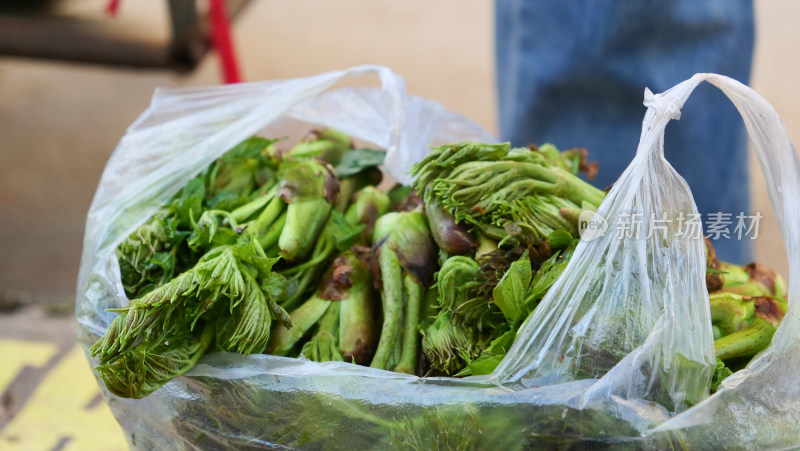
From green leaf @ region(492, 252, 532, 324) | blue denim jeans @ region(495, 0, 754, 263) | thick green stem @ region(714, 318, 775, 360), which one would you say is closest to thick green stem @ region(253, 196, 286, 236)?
green leaf @ region(492, 252, 532, 324)

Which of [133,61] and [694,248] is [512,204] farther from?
[133,61]

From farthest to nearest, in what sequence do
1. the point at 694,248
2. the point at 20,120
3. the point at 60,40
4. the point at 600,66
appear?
the point at 20,120, the point at 60,40, the point at 600,66, the point at 694,248

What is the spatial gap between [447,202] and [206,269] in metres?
0.29

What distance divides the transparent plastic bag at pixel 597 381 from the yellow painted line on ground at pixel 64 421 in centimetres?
58

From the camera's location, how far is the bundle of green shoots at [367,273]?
2.82 ft

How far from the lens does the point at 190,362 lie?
0.88 meters

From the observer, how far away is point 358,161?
1.23 metres

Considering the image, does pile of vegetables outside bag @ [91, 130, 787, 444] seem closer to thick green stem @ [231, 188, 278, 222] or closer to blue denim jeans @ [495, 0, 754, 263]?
thick green stem @ [231, 188, 278, 222]

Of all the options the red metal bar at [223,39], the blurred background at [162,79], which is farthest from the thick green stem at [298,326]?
the red metal bar at [223,39]

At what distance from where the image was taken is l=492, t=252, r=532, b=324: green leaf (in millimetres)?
850

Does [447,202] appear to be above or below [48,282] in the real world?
above

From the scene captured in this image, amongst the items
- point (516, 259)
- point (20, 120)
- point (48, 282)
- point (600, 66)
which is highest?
point (600, 66)

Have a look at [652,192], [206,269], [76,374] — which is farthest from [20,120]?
[652,192]

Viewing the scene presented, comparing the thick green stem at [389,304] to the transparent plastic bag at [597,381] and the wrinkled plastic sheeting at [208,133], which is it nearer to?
the transparent plastic bag at [597,381]
